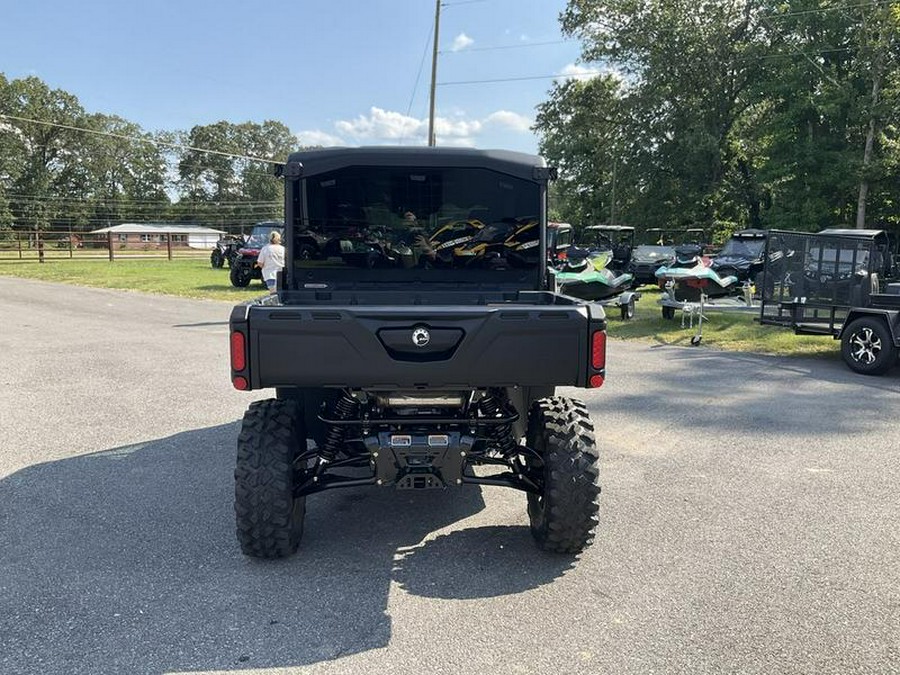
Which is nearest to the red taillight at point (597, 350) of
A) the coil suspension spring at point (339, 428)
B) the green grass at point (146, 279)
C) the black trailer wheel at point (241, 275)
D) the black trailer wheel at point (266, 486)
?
the coil suspension spring at point (339, 428)

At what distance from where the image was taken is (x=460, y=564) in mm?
3656

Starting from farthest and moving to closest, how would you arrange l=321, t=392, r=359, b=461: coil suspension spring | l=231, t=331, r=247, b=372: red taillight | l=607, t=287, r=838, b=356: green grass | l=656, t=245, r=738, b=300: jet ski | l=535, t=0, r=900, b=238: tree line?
l=535, t=0, r=900, b=238: tree line
l=656, t=245, r=738, b=300: jet ski
l=607, t=287, r=838, b=356: green grass
l=321, t=392, r=359, b=461: coil suspension spring
l=231, t=331, r=247, b=372: red taillight

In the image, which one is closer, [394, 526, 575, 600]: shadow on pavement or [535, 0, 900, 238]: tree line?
[394, 526, 575, 600]: shadow on pavement

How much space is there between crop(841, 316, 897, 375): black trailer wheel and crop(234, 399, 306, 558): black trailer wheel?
26.8 ft

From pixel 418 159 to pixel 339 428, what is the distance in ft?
5.84

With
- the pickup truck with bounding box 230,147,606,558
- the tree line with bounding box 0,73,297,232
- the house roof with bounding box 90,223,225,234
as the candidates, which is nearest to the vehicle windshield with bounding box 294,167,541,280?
the pickup truck with bounding box 230,147,606,558

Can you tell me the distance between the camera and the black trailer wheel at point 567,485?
11.5ft

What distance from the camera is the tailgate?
10.5 ft

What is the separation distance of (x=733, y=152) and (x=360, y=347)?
129 ft

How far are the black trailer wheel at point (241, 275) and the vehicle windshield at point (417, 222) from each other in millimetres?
15652

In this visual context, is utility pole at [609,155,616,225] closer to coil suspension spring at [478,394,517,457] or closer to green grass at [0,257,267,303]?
green grass at [0,257,267,303]

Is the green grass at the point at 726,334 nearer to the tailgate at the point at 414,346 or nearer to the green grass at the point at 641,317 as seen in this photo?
the green grass at the point at 641,317

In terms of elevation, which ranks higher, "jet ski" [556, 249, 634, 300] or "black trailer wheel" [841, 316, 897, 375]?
"jet ski" [556, 249, 634, 300]

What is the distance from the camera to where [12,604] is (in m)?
3.20
